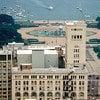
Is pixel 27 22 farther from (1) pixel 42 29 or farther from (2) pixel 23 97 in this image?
(2) pixel 23 97

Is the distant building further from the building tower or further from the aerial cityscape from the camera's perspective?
the building tower

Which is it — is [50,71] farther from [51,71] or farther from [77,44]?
[77,44]

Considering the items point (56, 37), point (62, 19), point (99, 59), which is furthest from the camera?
point (62, 19)

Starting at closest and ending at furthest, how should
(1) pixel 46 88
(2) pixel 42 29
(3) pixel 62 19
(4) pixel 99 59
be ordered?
(1) pixel 46 88, (4) pixel 99 59, (2) pixel 42 29, (3) pixel 62 19

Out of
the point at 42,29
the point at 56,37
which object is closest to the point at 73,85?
the point at 56,37

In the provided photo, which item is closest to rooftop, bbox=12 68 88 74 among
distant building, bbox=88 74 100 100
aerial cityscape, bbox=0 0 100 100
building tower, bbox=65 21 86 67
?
aerial cityscape, bbox=0 0 100 100

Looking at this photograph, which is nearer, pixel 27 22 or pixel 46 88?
pixel 46 88

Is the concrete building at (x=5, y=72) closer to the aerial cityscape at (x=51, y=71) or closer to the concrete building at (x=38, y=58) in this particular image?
the aerial cityscape at (x=51, y=71)

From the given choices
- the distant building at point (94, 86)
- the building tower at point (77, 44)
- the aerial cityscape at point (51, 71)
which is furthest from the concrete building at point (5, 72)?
the distant building at point (94, 86)

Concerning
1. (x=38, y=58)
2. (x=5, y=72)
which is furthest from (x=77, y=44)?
(x=5, y=72)
